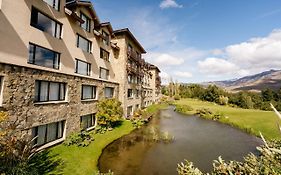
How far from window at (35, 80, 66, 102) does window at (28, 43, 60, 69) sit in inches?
84.4

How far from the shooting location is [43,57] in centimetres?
1739

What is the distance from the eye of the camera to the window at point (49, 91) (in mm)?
15623

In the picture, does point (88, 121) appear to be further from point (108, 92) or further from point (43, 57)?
point (43, 57)

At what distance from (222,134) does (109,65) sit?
22.8 metres

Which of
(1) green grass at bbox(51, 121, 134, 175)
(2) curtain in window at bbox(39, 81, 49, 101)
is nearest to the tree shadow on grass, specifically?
(1) green grass at bbox(51, 121, 134, 175)

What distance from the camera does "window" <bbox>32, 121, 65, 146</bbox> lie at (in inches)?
605

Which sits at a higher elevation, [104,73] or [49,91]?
[104,73]

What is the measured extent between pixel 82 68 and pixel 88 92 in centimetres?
345

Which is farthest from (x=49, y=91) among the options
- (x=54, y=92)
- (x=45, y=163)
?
Result: (x=45, y=163)

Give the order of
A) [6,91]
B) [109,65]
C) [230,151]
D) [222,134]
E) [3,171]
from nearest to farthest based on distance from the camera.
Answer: [3,171] < [6,91] < [230,151] < [222,134] < [109,65]

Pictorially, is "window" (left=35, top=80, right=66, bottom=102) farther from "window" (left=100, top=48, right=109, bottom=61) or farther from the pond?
"window" (left=100, top=48, right=109, bottom=61)

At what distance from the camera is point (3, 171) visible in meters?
9.44

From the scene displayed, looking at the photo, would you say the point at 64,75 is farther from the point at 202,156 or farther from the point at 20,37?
the point at 202,156

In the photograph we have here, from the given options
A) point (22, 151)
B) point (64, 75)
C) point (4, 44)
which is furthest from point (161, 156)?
point (4, 44)
